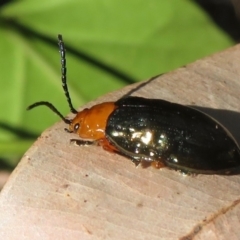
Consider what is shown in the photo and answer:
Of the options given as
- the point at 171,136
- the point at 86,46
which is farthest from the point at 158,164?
the point at 86,46

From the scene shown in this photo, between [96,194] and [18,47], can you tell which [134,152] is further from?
[18,47]

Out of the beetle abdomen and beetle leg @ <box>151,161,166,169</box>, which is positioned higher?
the beetle abdomen

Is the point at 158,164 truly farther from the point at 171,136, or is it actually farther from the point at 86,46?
the point at 86,46

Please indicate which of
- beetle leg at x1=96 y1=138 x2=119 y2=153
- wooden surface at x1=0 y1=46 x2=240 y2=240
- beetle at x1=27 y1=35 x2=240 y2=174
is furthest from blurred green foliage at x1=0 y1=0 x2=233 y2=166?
wooden surface at x1=0 y1=46 x2=240 y2=240

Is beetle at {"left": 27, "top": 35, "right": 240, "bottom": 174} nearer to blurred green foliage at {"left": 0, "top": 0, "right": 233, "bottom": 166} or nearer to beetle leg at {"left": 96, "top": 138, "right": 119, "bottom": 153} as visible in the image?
beetle leg at {"left": 96, "top": 138, "right": 119, "bottom": 153}

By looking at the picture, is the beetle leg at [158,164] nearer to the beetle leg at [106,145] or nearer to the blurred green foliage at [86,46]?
the beetle leg at [106,145]

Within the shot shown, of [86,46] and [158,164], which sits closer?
[158,164]

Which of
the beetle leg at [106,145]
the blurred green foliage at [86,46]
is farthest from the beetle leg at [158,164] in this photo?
the blurred green foliage at [86,46]
